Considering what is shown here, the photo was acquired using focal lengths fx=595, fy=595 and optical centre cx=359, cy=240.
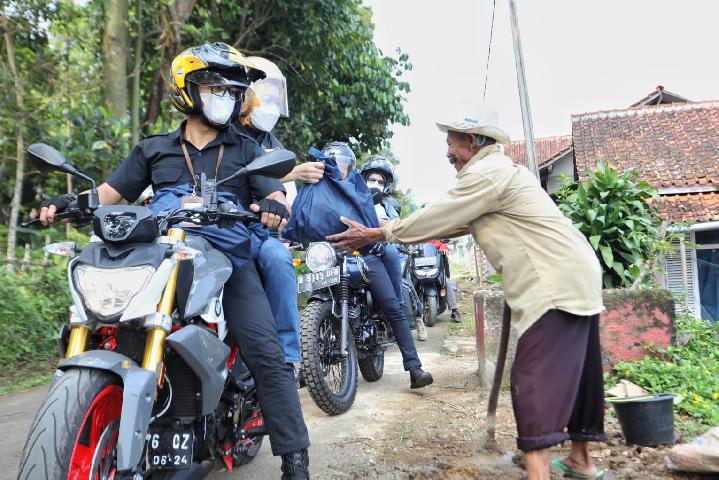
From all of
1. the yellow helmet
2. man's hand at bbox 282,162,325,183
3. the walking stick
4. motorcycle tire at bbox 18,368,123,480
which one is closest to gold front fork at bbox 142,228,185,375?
motorcycle tire at bbox 18,368,123,480

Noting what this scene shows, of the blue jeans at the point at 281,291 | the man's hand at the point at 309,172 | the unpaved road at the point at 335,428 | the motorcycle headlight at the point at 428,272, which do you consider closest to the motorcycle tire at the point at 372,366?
the unpaved road at the point at 335,428

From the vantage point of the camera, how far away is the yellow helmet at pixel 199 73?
A: 2.68 metres

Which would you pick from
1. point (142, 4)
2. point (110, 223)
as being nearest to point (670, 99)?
Answer: point (142, 4)

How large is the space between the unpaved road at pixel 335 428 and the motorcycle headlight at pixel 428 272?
3.13m

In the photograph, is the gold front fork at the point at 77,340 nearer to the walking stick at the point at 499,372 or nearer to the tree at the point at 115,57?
the walking stick at the point at 499,372

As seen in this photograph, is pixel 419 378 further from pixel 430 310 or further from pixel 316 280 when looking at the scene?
pixel 430 310

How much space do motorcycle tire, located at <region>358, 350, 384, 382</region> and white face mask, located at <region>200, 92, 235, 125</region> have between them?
2.92 m

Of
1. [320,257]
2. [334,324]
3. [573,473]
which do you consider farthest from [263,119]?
[573,473]

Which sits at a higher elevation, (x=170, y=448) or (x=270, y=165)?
(x=270, y=165)

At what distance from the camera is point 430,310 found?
30.7ft

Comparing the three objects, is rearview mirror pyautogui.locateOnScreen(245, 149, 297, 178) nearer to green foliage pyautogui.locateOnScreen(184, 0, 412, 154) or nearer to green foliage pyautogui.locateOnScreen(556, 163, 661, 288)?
green foliage pyautogui.locateOnScreen(556, 163, 661, 288)

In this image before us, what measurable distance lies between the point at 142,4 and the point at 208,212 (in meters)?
8.90

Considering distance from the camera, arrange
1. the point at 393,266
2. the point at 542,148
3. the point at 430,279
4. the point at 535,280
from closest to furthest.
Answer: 1. the point at 535,280
2. the point at 393,266
3. the point at 430,279
4. the point at 542,148

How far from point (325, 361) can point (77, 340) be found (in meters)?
2.34
